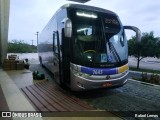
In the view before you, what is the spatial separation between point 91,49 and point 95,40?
0.42 m

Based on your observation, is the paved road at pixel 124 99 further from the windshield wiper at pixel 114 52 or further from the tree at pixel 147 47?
the tree at pixel 147 47

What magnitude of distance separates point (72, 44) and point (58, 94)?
218 cm

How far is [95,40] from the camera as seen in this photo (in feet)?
24.1

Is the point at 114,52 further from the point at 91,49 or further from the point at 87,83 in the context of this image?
the point at 87,83

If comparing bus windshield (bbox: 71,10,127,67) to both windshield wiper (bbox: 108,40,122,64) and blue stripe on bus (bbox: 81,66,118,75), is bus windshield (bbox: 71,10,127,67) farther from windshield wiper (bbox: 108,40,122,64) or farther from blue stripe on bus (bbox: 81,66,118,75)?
blue stripe on bus (bbox: 81,66,118,75)

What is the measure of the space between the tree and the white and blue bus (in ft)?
69.1

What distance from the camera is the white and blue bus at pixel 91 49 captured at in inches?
275

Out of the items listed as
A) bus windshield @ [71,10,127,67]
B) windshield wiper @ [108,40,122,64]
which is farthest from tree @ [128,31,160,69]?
windshield wiper @ [108,40,122,64]

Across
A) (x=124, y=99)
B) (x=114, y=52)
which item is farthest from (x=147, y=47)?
Answer: (x=124, y=99)

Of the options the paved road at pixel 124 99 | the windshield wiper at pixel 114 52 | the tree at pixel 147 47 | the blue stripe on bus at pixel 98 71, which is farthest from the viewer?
the tree at pixel 147 47

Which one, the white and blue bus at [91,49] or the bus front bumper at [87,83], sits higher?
the white and blue bus at [91,49]

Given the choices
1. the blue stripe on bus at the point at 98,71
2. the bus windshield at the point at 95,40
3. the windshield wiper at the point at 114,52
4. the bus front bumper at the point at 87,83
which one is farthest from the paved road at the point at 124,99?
the windshield wiper at the point at 114,52

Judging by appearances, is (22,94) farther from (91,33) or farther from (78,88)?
(91,33)

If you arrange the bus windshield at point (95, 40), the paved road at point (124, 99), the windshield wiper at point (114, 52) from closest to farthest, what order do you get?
the paved road at point (124, 99)
the bus windshield at point (95, 40)
the windshield wiper at point (114, 52)
